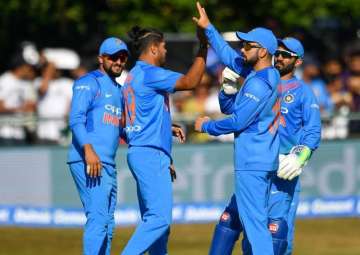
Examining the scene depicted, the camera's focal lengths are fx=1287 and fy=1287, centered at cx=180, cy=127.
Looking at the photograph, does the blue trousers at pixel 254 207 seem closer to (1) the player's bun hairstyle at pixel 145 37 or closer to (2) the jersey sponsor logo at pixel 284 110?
(2) the jersey sponsor logo at pixel 284 110

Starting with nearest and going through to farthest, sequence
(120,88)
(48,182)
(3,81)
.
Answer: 1. (120,88)
2. (48,182)
3. (3,81)

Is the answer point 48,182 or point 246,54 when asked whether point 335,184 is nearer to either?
point 48,182

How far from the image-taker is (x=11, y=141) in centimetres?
1978

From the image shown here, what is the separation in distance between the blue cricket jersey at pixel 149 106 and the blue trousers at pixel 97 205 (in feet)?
1.54

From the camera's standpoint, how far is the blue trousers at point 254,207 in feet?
40.5

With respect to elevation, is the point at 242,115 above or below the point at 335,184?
above

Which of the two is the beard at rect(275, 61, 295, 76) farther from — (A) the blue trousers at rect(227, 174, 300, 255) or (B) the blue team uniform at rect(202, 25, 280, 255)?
(A) the blue trousers at rect(227, 174, 300, 255)

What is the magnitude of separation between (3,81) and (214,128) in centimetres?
972

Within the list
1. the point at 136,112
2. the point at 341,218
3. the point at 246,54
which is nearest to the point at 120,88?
the point at 136,112

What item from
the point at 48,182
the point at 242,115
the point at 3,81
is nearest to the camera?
the point at 242,115

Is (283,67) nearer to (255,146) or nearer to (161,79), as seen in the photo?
(255,146)

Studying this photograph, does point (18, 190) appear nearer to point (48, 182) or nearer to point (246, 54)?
point (48, 182)

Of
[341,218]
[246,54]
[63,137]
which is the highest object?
[246,54]

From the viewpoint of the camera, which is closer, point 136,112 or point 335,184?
point 136,112
